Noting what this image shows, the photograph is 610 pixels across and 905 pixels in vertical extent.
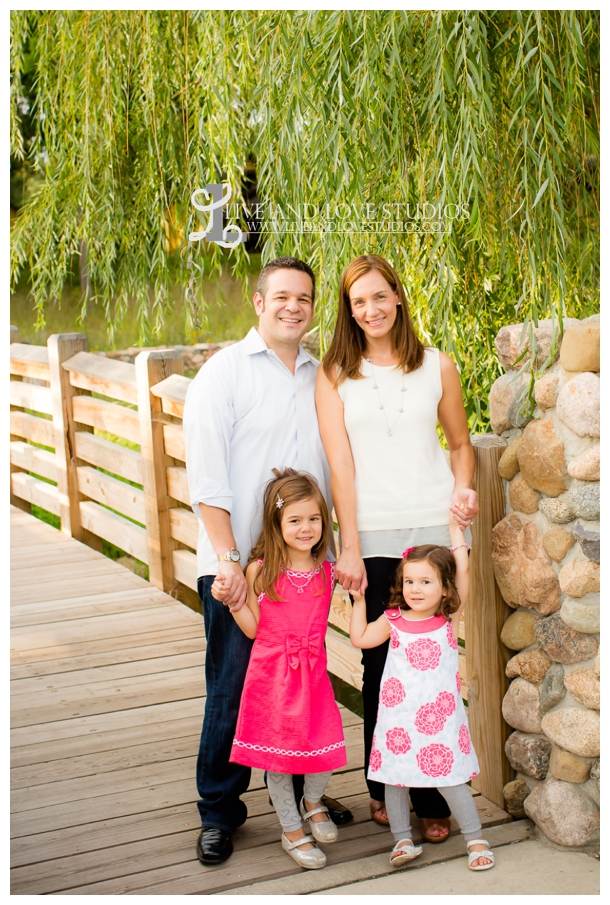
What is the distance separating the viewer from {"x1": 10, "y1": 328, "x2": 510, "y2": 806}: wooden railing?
2412mm

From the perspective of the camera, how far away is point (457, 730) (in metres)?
2.15

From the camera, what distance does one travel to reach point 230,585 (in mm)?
2129

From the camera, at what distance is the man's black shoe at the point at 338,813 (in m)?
2.38

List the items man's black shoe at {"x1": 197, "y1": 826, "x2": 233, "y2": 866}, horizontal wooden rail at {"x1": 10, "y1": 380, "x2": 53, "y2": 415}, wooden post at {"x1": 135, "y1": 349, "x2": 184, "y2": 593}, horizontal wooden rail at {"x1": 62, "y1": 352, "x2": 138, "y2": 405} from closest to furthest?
man's black shoe at {"x1": 197, "y1": 826, "x2": 233, "y2": 866}
wooden post at {"x1": 135, "y1": 349, "x2": 184, "y2": 593}
horizontal wooden rail at {"x1": 62, "y1": 352, "x2": 138, "y2": 405}
horizontal wooden rail at {"x1": 10, "y1": 380, "x2": 53, "y2": 415}

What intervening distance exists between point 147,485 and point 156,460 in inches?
5.9

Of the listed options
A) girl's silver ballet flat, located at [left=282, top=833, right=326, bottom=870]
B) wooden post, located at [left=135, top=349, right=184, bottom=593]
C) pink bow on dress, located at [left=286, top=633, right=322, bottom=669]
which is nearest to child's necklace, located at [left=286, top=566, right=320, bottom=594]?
pink bow on dress, located at [left=286, top=633, right=322, bottom=669]

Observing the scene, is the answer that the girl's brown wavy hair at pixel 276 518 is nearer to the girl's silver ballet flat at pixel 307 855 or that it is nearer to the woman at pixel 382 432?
the woman at pixel 382 432

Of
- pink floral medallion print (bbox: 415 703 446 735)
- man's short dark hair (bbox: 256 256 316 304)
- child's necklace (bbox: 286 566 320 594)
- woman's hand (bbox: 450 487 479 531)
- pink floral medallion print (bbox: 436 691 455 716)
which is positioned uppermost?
man's short dark hair (bbox: 256 256 316 304)

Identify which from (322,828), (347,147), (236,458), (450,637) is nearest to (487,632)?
(450,637)

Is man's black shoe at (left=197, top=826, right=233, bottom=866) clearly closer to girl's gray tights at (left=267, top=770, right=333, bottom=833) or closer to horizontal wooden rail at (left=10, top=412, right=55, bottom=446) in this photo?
girl's gray tights at (left=267, top=770, right=333, bottom=833)

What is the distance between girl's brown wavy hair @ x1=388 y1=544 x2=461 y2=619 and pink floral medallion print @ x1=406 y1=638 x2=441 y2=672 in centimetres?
8

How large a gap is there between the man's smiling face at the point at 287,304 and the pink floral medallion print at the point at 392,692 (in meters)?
0.81

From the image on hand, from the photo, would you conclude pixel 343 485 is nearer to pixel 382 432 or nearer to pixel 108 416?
pixel 382 432
